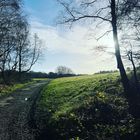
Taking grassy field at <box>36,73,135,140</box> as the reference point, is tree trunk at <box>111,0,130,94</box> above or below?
above

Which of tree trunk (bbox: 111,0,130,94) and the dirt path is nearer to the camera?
the dirt path

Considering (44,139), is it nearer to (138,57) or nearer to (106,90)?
(106,90)

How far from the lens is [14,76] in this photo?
70188mm

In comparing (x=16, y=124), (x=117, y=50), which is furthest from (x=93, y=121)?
(x=117, y=50)

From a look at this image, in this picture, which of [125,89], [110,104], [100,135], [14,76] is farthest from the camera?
[14,76]

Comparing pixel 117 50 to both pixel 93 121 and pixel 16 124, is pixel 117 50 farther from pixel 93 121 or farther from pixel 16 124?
pixel 16 124

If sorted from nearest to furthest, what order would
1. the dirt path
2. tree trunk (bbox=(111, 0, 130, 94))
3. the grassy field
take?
the grassy field
the dirt path
tree trunk (bbox=(111, 0, 130, 94))

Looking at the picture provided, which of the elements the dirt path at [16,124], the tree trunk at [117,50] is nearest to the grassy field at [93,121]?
the dirt path at [16,124]

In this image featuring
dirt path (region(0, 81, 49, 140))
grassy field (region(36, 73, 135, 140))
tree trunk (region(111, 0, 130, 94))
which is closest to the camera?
grassy field (region(36, 73, 135, 140))

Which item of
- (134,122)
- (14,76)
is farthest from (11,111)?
(14,76)

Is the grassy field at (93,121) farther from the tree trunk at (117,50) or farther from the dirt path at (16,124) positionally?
the tree trunk at (117,50)

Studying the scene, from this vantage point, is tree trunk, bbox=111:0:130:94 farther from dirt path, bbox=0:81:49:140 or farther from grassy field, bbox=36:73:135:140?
dirt path, bbox=0:81:49:140

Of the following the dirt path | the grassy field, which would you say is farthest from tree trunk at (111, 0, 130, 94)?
the dirt path

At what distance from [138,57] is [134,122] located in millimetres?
8785
